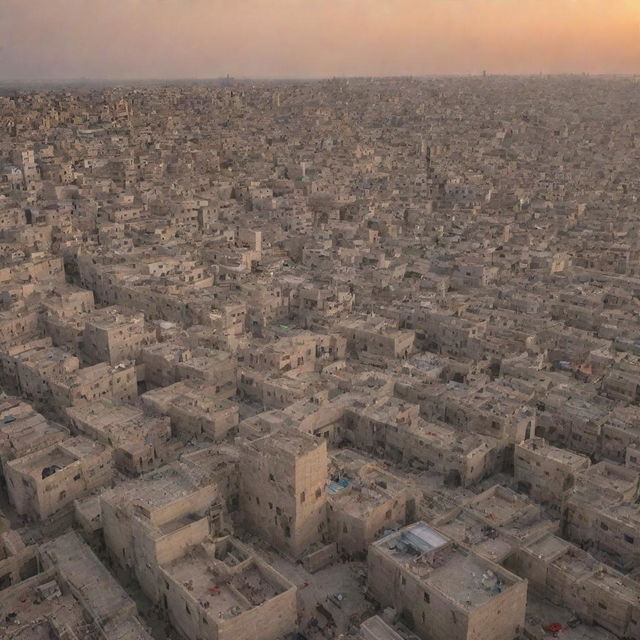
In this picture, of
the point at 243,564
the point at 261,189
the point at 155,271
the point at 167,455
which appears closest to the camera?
the point at 243,564

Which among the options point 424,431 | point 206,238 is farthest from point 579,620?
point 206,238

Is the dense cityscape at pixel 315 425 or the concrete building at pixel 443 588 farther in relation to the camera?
the dense cityscape at pixel 315 425

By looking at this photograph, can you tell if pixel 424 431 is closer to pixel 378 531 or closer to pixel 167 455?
pixel 378 531

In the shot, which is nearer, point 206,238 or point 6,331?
point 6,331

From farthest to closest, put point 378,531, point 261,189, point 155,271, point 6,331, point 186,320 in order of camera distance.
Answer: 1. point 261,189
2. point 155,271
3. point 186,320
4. point 6,331
5. point 378,531

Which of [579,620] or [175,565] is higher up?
[175,565]

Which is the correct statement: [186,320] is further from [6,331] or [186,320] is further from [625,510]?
[625,510]

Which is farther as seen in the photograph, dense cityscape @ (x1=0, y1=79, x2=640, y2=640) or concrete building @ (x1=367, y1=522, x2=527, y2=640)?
dense cityscape @ (x1=0, y1=79, x2=640, y2=640)

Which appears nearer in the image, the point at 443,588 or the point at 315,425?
the point at 443,588

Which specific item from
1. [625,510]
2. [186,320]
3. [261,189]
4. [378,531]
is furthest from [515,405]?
[261,189]
